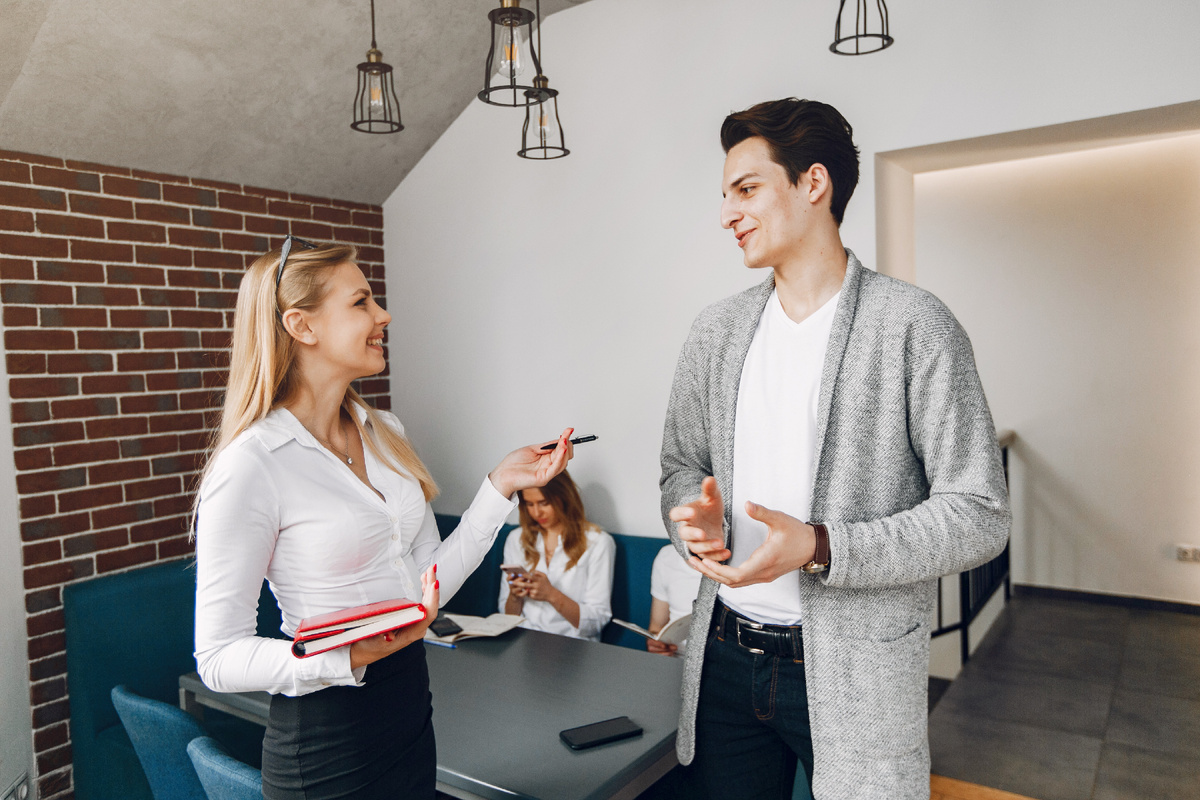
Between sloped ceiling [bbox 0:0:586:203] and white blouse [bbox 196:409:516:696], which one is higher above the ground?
sloped ceiling [bbox 0:0:586:203]

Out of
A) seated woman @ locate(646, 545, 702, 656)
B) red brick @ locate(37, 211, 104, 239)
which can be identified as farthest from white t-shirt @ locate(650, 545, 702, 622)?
red brick @ locate(37, 211, 104, 239)

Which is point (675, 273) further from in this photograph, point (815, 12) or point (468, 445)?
point (468, 445)

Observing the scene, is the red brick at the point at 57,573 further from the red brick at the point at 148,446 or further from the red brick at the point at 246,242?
the red brick at the point at 246,242

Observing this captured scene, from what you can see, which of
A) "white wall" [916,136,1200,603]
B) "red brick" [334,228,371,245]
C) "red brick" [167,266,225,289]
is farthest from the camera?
"white wall" [916,136,1200,603]

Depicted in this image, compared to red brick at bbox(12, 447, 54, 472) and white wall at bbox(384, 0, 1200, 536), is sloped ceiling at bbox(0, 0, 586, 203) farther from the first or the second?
red brick at bbox(12, 447, 54, 472)

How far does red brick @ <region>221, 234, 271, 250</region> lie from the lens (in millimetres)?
3381

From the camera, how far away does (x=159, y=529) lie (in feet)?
10.3

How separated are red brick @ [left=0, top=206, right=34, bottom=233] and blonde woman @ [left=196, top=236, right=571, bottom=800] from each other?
1889mm

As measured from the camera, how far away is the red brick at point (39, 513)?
2.74 m

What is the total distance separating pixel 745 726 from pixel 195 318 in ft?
9.43

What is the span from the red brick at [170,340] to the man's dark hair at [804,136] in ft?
8.72

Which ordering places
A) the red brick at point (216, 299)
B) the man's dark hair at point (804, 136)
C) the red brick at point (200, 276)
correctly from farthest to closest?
the red brick at point (216, 299) → the red brick at point (200, 276) → the man's dark hair at point (804, 136)

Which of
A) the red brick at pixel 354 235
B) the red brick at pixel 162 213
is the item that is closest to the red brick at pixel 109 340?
the red brick at pixel 162 213

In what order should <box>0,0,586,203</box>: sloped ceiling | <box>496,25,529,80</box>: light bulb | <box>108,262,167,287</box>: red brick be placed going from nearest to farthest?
<box>496,25,529,80</box>: light bulb → <box>0,0,586,203</box>: sloped ceiling → <box>108,262,167,287</box>: red brick
